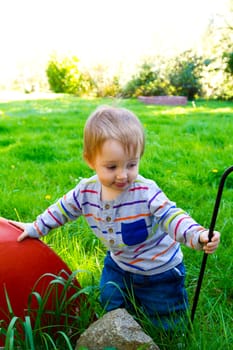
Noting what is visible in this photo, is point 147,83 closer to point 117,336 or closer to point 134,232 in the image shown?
point 134,232

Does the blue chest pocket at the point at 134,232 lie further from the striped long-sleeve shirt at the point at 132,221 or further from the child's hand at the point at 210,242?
the child's hand at the point at 210,242

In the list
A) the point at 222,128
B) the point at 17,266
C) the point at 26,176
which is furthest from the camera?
the point at 222,128

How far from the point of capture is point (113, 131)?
5.55ft

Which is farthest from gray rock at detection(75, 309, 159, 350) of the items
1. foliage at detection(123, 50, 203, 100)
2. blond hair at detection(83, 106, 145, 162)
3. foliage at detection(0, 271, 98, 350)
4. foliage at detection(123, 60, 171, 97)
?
foliage at detection(123, 60, 171, 97)

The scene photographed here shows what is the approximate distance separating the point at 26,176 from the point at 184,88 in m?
11.7

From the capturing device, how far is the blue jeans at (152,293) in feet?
6.52

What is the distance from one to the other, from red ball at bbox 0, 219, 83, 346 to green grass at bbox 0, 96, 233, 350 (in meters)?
0.18

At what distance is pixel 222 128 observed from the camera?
6.50 meters

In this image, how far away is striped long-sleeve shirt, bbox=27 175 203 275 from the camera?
5.90 ft

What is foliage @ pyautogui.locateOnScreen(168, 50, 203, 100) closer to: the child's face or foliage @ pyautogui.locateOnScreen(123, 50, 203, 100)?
foliage @ pyautogui.locateOnScreen(123, 50, 203, 100)

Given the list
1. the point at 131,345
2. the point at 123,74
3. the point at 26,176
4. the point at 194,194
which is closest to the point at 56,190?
the point at 26,176

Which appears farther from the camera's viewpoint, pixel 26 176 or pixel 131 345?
pixel 26 176

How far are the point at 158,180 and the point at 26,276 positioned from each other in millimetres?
2313

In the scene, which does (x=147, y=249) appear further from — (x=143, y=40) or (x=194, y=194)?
(x=143, y=40)
